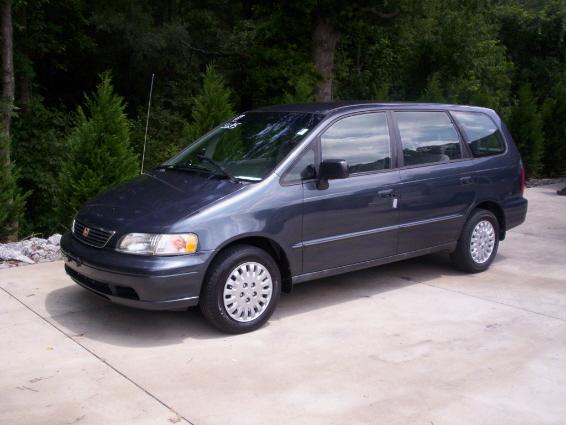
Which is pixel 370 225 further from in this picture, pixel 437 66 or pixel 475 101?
pixel 437 66

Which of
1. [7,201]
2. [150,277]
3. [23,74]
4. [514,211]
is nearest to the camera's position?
[150,277]

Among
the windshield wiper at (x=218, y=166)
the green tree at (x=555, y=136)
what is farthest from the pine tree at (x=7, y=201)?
the green tree at (x=555, y=136)

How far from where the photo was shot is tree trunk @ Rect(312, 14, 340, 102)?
15078 millimetres

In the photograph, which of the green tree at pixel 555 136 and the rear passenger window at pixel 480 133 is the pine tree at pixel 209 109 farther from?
the green tree at pixel 555 136

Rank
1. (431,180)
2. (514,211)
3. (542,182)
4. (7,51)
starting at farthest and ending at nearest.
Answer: (542,182), (7,51), (514,211), (431,180)

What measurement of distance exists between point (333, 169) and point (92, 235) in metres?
2.00

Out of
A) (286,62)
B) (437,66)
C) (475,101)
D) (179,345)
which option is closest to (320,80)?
(286,62)

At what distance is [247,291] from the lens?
528 centimetres

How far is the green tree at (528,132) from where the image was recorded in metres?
14.7

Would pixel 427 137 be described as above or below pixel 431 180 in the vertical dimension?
above

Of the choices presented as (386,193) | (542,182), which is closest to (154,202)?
(386,193)

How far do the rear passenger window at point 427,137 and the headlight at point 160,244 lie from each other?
240 centimetres

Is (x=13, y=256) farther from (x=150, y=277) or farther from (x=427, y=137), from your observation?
(x=427, y=137)

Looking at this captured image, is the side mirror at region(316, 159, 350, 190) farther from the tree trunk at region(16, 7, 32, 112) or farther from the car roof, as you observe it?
the tree trunk at region(16, 7, 32, 112)
